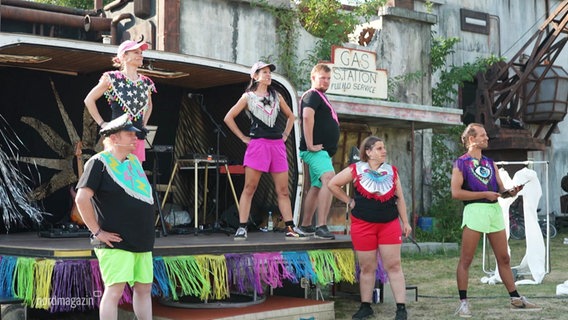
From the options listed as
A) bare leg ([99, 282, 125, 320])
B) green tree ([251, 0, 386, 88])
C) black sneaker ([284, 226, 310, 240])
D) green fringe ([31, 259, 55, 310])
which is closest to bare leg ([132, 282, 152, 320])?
bare leg ([99, 282, 125, 320])

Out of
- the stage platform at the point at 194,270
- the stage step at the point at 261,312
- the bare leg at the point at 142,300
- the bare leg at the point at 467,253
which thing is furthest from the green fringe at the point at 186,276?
the bare leg at the point at 467,253

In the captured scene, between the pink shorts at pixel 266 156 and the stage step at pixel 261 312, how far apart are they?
117cm

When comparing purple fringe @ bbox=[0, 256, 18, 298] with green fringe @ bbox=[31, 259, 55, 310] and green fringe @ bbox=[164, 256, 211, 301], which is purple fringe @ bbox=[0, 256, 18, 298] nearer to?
green fringe @ bbox=[31, 259, 55, 310]

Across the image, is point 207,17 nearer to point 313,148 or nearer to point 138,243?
point 313,148

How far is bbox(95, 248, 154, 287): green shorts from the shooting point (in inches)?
189

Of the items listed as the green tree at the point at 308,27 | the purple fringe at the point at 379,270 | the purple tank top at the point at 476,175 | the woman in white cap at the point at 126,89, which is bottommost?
the purple fringe at the point at 379,270

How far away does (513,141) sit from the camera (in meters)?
17.3

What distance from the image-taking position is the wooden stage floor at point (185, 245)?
213 inches

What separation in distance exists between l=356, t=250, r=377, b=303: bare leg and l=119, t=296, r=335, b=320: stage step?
32cm

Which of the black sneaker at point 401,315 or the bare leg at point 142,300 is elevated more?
the bare leg at point 142,300

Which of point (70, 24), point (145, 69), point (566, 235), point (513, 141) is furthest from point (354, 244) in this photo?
point (566, 235)

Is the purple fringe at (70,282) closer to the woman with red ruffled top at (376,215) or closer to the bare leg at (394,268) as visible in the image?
the woman with red ruffled top at (376,215)

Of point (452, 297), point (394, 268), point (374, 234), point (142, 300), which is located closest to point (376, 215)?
point (374, 234)

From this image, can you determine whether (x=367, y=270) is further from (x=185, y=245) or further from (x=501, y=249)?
(x=185, y=245)
